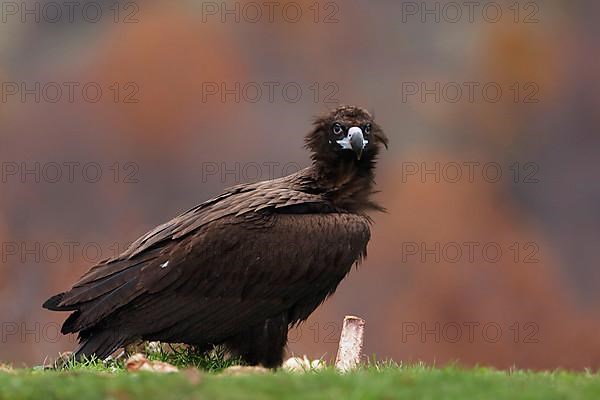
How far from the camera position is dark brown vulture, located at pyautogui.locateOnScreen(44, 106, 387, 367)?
1008 cm

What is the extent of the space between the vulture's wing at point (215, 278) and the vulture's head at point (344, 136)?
0.99 m

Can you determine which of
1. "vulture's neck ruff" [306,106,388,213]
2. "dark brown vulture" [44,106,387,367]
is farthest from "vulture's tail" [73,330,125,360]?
"vulture's neck ruff" [306,106,388,213]

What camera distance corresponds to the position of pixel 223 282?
1017cm

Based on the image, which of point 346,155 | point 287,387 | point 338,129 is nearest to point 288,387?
point 287,387

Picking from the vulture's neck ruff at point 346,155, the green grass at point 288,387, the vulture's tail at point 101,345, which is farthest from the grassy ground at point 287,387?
the vulture's neck ruff at point 346,155

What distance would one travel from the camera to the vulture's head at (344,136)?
36.2 feet

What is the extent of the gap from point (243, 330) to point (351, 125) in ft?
7.31

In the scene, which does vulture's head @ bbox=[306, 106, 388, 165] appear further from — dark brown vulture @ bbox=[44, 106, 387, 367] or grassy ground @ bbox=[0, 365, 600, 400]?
grassy ground @ bbox=[0, 365, 600, 400]

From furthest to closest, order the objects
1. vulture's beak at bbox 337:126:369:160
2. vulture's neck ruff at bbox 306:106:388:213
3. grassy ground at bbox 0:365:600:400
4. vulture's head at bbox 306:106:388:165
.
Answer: vulture's head at bbox 306:106:388:165, vulture's neck ruff at bbox 306:106:388:213, vulture's beak at bbox 337:126:369:160, grassy ground at bbox 0:365:600:400

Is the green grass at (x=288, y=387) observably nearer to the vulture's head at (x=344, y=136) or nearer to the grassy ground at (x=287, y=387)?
the grassy ground at (x=287, y=387)

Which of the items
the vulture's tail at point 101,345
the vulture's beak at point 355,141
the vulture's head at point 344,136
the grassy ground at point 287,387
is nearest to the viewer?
the grassy ground at point 287,387

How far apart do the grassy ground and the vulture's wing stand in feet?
8.62

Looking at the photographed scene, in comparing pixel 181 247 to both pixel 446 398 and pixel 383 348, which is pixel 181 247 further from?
pixel 383 348

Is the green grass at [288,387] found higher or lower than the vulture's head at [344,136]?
lower
